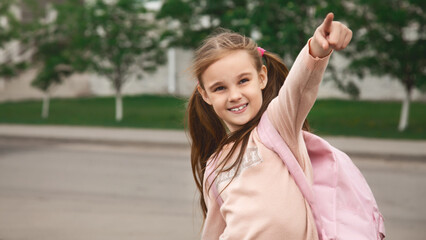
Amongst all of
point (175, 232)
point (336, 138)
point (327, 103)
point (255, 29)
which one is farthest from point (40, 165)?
point (327, 103)

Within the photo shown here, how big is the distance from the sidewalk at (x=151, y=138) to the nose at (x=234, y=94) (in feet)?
29.4

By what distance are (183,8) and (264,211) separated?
16.1 meters

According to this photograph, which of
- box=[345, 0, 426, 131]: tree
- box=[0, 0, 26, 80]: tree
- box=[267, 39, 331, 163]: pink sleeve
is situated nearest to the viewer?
box=[267, 39, 331, 163]: pink sleeve

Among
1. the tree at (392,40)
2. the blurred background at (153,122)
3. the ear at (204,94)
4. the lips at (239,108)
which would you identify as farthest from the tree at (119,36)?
the lips at (239,108)

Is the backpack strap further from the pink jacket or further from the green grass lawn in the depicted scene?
the green grass lawn

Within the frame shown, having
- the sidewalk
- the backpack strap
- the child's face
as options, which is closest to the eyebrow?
the child's face

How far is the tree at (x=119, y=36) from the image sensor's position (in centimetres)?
1833

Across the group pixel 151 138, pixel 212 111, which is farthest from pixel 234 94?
pixel 151 138

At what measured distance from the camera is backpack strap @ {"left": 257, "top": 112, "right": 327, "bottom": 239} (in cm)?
204

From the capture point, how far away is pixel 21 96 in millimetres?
29766

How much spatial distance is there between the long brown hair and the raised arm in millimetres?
178

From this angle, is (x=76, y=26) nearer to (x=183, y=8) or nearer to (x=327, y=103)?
(x=183, y=8)

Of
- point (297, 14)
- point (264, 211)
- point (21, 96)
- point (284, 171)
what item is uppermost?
point (297, 14)

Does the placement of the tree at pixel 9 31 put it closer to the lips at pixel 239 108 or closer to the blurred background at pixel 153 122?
the blurred background at pixel 153 122
